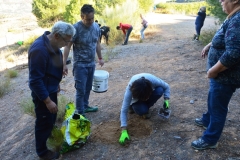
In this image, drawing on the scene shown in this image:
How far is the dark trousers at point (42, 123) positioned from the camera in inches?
92.4

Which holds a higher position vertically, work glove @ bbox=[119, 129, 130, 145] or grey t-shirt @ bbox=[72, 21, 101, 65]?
grey t-shirt @ bbox=[72, 21, 101, 65]

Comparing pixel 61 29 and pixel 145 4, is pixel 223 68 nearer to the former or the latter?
pixel 61 29

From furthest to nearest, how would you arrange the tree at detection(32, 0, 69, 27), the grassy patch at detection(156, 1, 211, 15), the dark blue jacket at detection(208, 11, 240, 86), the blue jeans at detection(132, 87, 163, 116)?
the grassy patch at detection(156, 1, 211, 15)
the tree at detection(32, 0, 69, 27)
the blue jeans at detection(132, 87, 163, 116)
the dark blue jacket at detection(208, 11, 240, 86)

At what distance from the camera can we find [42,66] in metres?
2.12

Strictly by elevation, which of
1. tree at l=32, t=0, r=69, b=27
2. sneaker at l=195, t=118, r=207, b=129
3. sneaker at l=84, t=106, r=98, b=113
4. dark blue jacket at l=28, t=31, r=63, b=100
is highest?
dark blue jacket at l=28, t=31, r=63, b=100

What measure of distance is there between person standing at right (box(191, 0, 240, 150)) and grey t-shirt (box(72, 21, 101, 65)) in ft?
4.96

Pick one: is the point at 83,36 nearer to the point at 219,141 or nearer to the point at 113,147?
the point at 113,147

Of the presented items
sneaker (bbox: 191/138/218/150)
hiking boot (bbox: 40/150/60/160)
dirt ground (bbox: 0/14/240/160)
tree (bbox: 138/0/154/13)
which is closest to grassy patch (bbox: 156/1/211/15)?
tree (bbox: 138/0/154/13)

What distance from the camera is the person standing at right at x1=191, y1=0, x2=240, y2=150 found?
5.85ft

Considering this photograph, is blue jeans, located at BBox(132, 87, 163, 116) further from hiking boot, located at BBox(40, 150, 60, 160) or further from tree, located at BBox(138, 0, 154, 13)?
tree, located at BBox(138, 0, 154, 13)

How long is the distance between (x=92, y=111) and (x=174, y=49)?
14.6 ft

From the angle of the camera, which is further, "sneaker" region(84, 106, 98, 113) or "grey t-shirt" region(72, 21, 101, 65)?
"sneaker" region(84, 106, 98, 113)

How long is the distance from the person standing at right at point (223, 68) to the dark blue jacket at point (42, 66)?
1378 millimetres

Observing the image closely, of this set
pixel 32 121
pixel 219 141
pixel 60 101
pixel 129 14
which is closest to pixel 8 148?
pixel 32 121
